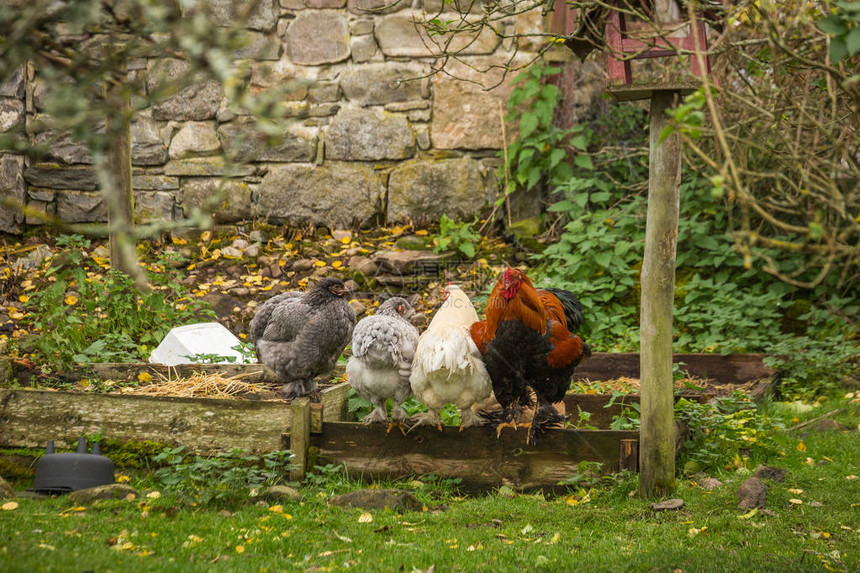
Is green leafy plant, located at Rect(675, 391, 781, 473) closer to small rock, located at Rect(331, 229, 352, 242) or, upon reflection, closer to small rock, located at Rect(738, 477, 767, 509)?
small rock, located at Rect(738, 477, 767, 509)

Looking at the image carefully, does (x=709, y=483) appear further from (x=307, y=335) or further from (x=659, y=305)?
(x=307, y=335)

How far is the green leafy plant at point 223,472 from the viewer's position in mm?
3699

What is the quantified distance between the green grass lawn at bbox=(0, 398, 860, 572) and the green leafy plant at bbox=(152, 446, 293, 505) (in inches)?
3.9

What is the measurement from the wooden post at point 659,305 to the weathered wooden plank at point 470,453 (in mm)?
292

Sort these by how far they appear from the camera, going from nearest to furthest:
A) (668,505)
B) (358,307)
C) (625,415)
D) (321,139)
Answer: (668,505) < (625,415) < (358,307) < (321,139)

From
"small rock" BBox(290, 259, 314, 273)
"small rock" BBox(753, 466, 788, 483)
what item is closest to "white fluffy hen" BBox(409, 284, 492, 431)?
"small rock" BBox(753, 466, 788, 483)

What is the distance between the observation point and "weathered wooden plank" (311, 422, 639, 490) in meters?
3.94

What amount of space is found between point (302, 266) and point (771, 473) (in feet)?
17.1

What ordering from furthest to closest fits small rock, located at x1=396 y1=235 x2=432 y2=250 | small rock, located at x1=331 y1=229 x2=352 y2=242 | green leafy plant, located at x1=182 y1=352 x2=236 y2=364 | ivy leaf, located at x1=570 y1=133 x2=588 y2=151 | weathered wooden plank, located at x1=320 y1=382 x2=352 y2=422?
small rock, located at x1=331 y1=229 x2=352 y2=242 → small rock, located at x1=396 y1=235 x2=432 y2=250 → ivy leaf, located at x1=570 y1=133 x2=588 y2=151 → green leafy plant, located at x1=182 y1=352 x2=236 y2=364 → weathered wooden plank, located at x1=320 y1=382 x2=352 y2=422

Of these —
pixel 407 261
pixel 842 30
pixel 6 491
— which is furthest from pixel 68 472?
pixel 407 261

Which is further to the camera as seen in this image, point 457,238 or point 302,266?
point 457,238

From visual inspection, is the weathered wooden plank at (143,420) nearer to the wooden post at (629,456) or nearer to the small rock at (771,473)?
the wooden post at (629,456)

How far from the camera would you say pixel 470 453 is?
408cm

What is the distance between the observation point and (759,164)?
7.43 meters
